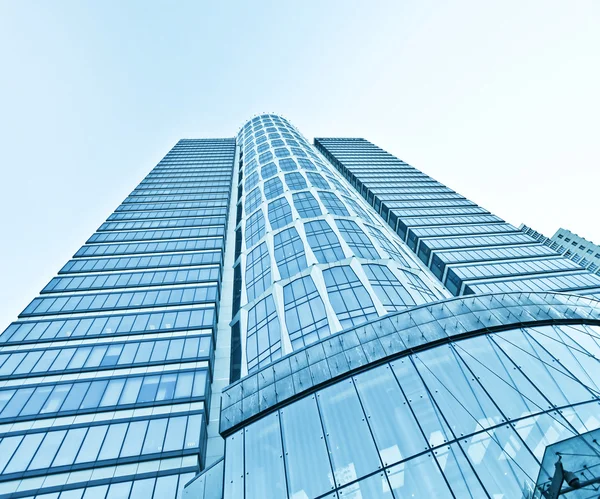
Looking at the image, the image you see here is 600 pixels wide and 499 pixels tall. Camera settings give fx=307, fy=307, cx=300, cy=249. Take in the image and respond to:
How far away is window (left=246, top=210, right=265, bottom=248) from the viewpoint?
3980 cm

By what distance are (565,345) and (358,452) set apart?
35.2ft

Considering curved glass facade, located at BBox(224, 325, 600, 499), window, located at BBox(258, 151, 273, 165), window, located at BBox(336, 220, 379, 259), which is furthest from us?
window, located at BBox(258, 151, 273, 165)

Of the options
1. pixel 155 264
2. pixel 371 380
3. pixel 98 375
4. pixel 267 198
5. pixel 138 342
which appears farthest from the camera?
pixel 267 198

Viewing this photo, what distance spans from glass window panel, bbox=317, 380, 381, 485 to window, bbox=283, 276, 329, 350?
9.01 m

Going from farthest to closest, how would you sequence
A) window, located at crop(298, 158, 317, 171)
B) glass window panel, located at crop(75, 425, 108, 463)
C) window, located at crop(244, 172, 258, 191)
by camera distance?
1. window, located at crop(244, 172, 258, 191)
2. window, located at crop(298, 158, 317, 171)
3. glass window panel, located at crop(75, 425, 108, 463)

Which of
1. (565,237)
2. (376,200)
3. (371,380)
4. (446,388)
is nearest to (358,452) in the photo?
(371,380)

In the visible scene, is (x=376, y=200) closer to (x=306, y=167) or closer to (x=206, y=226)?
(x=306, y=167)

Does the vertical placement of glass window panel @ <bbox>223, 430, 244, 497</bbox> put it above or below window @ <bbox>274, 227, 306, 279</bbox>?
above

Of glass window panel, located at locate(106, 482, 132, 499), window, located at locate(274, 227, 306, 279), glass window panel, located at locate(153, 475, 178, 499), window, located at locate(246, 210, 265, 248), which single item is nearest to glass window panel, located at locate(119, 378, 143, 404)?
glass window panel, located at locate(106, 482, 132, 499)

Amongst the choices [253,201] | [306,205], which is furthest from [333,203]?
[253,201]

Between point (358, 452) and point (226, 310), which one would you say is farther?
point (226, 310)

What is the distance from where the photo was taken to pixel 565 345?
1394 cm

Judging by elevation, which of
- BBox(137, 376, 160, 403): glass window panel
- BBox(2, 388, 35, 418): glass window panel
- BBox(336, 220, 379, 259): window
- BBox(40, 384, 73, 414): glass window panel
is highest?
BBox(336, 220, 379, 259): window

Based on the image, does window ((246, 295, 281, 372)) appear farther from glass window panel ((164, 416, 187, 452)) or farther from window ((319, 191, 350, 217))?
window ((319, 191, 350, 217))
